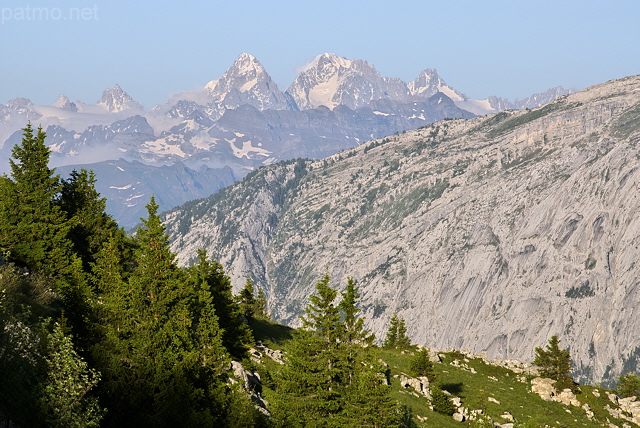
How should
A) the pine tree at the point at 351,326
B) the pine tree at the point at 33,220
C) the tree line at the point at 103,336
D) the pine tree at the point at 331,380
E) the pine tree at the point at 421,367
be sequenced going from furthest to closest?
1. the pine tree at the point at 421,367
2. the pine tree at the point at 33,220
3. the pine tree at the point at 351,326
4. the pine tree at the point at 331,380
5. the tree line at the point at 103,336

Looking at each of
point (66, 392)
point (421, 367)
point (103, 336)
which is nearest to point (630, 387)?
point (421, 367)

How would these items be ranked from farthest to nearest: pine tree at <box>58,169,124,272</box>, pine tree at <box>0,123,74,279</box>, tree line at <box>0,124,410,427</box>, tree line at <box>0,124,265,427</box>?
1. pine tree at <box>58,169,124,272</box>
2. pine tree at <box>0,123,74,279</box>
3. tree line at <box>0,124,410,427</box>
4. tree line at <box>0,124,265,427</box>

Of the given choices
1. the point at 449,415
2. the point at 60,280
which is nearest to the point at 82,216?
the point at 60,280

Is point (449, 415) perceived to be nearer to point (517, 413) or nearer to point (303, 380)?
point (517, 413)

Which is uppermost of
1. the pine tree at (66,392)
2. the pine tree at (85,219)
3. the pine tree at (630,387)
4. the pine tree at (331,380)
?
the pine tree at (85,219)

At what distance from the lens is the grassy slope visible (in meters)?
65.2

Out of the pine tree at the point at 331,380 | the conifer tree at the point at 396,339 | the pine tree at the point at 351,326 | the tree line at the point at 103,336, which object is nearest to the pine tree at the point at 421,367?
the pine tree at the point at 331,380

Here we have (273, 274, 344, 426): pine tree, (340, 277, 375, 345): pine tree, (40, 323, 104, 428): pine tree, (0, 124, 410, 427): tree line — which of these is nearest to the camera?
(40, 323, 104, 428): pine tree

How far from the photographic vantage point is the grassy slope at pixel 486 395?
65.2 meters

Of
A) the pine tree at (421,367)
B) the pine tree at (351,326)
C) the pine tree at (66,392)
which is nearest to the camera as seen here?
the pine tree at (66,392)

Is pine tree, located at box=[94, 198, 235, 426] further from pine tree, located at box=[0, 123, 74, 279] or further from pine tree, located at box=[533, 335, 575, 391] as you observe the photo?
pine tree, located at box=[533, 335, 575, 391]

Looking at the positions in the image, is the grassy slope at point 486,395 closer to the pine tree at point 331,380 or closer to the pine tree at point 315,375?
the pine tree at point 315,375

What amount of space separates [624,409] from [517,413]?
22.5 metres

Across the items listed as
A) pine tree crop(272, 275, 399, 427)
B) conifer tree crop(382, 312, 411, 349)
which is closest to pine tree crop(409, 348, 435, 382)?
pine tree crop(272, 275, 399, 427)
